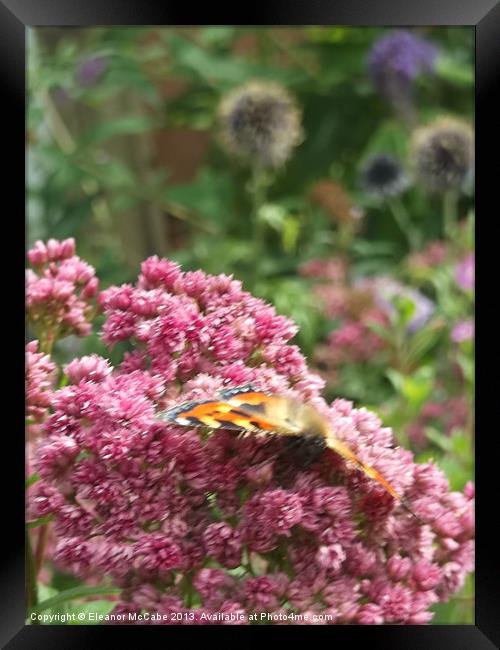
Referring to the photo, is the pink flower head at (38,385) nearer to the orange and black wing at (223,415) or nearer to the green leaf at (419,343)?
the orange and black wing at (223,415)

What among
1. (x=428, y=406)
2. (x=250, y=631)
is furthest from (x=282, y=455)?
(x=428, y=406)

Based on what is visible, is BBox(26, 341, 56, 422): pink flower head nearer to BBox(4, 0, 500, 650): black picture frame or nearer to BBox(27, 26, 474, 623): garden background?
BBox(4, 0, 500, 650): black picture frame

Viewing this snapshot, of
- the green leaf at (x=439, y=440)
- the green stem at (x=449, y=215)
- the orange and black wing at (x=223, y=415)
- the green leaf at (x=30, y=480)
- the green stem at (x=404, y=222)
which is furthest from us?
the green stem at (x=404, y=222)

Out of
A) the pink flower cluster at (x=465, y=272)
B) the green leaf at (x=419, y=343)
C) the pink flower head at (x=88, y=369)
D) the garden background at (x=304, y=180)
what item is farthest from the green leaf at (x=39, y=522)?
the pink flower cluster at (x=465, y=272)

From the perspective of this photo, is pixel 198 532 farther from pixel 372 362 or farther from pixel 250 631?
pixel 372 362

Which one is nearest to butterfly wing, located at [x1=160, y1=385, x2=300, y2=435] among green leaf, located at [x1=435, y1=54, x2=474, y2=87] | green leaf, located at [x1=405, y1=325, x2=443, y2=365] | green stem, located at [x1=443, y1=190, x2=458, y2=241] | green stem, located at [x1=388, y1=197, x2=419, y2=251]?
green leaf, located at [x1=405, y1=325, x2=443, y2=365]
